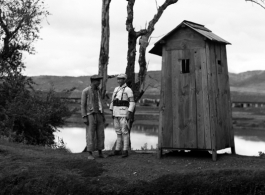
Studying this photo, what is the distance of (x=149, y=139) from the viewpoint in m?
39.7

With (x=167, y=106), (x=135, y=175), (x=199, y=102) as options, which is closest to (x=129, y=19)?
(x=167, y=106)

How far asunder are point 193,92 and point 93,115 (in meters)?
2.78

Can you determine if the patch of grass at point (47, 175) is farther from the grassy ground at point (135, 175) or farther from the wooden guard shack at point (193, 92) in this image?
the wooden guard shack at point (193, 92)

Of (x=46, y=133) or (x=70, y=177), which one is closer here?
(x=70, y=177)

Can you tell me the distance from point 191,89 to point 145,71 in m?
6.44

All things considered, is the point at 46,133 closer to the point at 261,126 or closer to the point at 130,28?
the point at 130,28

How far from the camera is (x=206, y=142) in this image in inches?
482

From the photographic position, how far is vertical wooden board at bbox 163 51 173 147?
41.8ft

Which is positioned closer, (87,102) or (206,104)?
(206,104)

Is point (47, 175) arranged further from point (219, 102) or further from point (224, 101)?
point (224, 101)

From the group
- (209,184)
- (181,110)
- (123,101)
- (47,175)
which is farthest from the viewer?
(123,101)

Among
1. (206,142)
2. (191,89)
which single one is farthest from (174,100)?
(206,142)

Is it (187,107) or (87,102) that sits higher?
→ (87,102)

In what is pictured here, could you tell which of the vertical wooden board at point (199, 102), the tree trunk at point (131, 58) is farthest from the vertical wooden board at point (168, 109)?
the tree trunk at point (131, 58)
